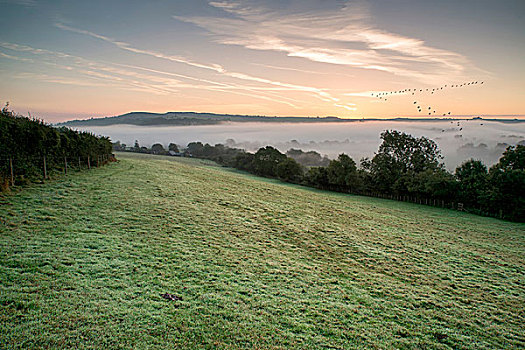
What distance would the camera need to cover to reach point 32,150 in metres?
22.5

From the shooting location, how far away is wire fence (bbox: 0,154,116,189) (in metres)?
18.9

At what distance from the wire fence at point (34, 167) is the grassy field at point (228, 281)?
166 cm

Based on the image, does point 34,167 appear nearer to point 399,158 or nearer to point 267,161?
point 267,161

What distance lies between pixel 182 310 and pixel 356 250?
11.9 m

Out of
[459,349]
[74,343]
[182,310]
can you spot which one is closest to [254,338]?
[182,310]

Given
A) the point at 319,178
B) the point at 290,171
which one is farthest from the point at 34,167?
the point at 290,171

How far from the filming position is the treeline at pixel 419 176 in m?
35.6

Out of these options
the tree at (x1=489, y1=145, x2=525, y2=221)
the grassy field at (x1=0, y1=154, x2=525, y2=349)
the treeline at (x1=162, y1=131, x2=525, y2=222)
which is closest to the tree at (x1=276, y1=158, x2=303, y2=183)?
the treeline at (x1=162, y1=131, x2=525, y2=222)

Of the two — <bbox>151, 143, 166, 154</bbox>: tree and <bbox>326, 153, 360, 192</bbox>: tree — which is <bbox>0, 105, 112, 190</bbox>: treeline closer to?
<bbox>326, 153, 360, 192</bbox>: tree

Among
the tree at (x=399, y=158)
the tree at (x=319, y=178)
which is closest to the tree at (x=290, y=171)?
the tree at (x=319, y=178)

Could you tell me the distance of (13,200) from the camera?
16.5 m

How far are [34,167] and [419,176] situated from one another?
49665 millimetres

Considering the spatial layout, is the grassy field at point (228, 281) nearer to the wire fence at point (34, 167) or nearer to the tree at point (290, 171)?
the wire fence at point (34, 167)

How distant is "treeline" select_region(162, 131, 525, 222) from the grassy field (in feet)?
60.8
